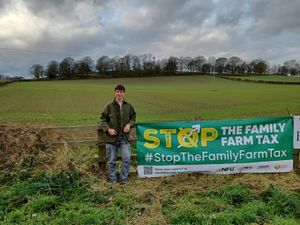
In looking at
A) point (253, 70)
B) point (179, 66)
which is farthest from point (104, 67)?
point (253, 70)

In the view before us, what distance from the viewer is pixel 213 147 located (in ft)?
19.7

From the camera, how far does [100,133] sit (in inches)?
235

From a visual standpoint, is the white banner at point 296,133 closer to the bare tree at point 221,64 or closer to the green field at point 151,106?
the green field at point 151,106

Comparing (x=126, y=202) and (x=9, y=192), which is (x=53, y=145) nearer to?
(x=9, y=192)

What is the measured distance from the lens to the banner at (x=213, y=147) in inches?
234

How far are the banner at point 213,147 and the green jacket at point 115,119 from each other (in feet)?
1.54

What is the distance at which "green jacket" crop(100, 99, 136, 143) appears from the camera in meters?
5.61

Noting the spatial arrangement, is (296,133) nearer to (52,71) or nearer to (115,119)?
(115,119)

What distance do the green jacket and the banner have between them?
468 millimetres

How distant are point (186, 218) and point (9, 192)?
2.89 m

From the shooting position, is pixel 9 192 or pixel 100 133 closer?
pixel 9 192

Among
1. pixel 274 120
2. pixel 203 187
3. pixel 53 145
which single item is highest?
pixel 274 120

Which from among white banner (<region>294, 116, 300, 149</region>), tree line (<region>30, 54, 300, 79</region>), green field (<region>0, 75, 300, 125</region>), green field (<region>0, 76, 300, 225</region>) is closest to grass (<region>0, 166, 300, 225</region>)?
green field (<region>0, 76, 300, 225</region>)

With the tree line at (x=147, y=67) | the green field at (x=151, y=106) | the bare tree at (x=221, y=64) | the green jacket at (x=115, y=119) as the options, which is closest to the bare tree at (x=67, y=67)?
the tree line at (x=147, y=67)
